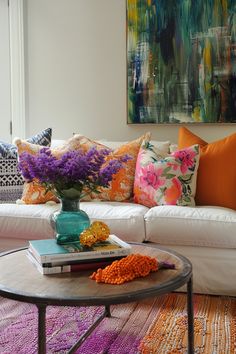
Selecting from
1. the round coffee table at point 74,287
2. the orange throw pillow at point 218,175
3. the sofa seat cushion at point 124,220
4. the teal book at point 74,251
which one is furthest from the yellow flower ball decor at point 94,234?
the orange throw pillow at point 218,175

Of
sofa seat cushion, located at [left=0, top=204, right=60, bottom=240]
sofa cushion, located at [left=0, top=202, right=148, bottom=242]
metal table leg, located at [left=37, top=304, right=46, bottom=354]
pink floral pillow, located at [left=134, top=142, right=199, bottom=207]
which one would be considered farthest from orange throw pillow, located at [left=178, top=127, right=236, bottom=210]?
metal table leg, located at [left=37, top=304, right=46, bottom=354]

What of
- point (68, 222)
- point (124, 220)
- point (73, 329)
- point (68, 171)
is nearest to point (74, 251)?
point (68, 222)

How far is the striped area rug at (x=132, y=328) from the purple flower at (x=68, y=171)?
69 centimetres

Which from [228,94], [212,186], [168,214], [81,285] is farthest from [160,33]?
[81,285]

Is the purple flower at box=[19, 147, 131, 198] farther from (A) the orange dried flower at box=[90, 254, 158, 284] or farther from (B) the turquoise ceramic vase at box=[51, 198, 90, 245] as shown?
(A) the orange dried flower at box=[90, 254, 158, 284]

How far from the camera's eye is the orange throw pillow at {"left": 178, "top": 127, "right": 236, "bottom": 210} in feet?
9.20

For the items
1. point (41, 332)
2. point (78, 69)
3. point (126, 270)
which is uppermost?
point (78, 69)

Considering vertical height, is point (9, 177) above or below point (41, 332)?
above

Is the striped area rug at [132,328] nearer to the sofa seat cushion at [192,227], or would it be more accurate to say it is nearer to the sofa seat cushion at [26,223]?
the sofa seat cushion at [192,227]

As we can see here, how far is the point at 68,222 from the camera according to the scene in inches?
71.4

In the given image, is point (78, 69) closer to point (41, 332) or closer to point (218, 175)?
point (218, 175)

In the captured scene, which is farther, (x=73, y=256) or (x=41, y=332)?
(x=73, y=256)

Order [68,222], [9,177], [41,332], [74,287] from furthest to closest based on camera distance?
1. [9,177]
2. [68,222]
3. [74,287]
4. [41,332]

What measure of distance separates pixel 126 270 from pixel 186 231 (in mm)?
972
